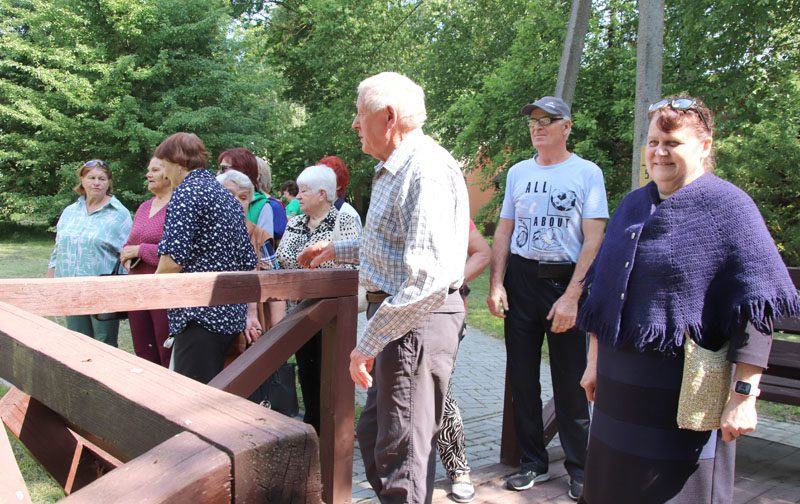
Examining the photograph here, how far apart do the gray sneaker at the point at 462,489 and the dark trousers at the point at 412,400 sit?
74 centimetres

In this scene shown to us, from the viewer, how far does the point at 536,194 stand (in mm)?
3205

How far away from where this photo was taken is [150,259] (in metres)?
3.68

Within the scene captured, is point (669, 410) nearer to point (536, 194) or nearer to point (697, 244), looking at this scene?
point (697, 244)

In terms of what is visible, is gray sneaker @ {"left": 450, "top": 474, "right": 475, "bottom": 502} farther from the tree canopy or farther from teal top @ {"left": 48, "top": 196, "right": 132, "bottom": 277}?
the tree canopy

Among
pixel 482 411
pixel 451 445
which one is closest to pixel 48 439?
pixel 451 445

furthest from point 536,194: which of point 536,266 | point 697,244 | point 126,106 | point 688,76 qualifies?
point 126,106

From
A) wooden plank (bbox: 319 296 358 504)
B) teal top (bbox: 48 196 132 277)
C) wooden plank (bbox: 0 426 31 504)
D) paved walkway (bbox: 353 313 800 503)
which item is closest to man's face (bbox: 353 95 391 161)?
wooden plank (bbox: 319 296 358 504)

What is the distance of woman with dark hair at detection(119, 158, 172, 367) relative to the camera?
3.68 m

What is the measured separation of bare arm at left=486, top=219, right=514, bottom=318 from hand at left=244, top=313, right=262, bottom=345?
122 centimetres

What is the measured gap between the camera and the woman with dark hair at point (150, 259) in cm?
368

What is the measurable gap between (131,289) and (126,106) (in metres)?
18.8

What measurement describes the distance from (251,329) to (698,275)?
90.1 inches

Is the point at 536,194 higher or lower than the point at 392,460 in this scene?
higher

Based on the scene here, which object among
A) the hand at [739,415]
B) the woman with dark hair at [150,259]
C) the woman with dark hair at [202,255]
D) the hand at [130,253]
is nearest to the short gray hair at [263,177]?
the woman with dark hair at [150,259]
